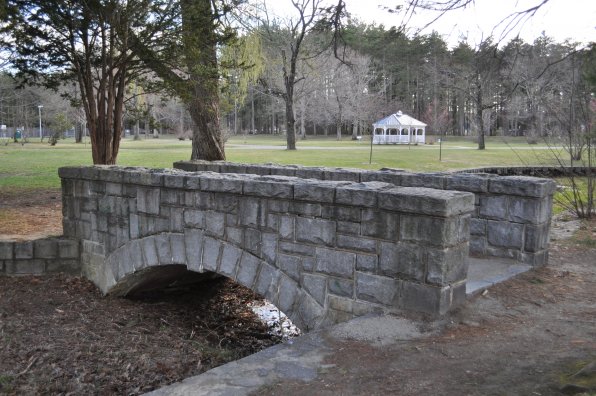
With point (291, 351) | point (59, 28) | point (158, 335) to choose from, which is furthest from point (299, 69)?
point (291, 351)

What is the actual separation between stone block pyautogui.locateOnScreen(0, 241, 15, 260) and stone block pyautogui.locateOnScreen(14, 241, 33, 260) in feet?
0.25

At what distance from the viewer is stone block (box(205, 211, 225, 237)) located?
667cm

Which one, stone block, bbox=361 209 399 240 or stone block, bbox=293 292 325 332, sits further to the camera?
stone block, bbox=293 292 325 332

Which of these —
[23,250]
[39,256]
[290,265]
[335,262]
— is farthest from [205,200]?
[23,250]

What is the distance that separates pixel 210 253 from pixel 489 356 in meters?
3.64

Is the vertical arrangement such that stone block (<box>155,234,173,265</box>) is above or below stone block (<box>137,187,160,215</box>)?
below

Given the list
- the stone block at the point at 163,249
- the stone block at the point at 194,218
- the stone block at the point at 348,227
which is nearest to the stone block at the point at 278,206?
the stone block at the point at 348,227

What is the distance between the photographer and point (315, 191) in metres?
5.57

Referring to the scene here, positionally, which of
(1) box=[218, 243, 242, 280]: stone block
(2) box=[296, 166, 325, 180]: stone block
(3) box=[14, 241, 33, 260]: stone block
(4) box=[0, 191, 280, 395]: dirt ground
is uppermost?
(2) box=[296, 166, 325, 180]: stone block

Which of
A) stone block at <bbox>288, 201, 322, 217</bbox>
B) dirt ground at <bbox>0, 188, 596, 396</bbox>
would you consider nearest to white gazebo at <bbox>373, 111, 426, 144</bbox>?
dirt ground at <bbox>0, 188, 596, 396</bbox>

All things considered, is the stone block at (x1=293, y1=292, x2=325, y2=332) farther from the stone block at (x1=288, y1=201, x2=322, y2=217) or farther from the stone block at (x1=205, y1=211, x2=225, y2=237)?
the stone block at (x1=205, y1=211, x2=225, y2=237)

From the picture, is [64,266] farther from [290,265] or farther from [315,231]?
[315,231]

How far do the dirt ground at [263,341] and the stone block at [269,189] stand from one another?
5.99ft

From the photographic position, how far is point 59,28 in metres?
10.4
